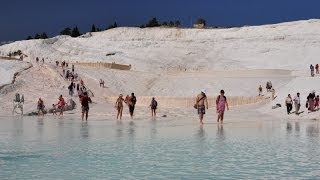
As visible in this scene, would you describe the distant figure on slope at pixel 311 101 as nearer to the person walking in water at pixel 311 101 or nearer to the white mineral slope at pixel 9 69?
the person walking in water at pixel 311 101

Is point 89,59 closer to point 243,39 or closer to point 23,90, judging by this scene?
point 243,39

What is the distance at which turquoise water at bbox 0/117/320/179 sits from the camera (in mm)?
9391

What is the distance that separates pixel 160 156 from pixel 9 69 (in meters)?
32.6

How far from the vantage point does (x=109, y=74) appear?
154 feet

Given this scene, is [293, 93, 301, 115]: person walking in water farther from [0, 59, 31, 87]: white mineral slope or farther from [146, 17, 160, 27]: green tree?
[146, 17, 160, 27]: green tree

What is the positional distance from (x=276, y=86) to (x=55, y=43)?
150ft

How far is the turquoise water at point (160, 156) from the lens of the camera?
9391 mm

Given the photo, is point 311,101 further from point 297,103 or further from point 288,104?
point 288,104

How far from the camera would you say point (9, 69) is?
42156 mm

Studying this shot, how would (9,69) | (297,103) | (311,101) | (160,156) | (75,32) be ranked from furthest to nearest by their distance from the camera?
1. (75,32)
2. (9,69)
3. (297,103)
4. (311,101)
5. (160,156)

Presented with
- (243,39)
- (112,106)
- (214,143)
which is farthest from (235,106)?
(243,39)

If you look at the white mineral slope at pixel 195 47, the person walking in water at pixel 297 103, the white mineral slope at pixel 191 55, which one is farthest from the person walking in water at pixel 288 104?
the white mineral slope at pixel 195 47

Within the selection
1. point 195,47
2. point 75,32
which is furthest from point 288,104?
point 75,32

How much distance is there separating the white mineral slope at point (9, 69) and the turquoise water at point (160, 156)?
76.4 ft
